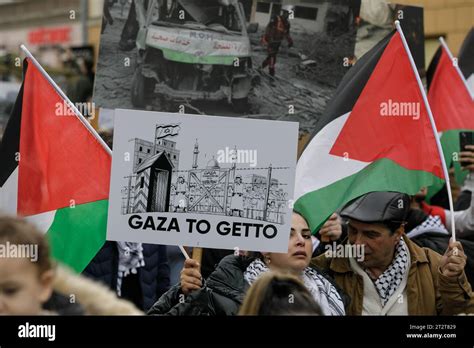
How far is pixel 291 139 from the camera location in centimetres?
423

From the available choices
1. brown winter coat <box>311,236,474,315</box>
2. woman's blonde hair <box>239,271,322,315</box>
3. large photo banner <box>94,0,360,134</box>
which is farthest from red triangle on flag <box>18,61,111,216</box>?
brown winter coat <box>311,236,474,315</box>

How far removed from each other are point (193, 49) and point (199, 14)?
0.57ft

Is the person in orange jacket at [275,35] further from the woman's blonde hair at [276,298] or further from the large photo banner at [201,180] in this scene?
the woman's blonde hair at [276,298]

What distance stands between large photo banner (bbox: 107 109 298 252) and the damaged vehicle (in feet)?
2.87

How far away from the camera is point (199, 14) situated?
514 cm

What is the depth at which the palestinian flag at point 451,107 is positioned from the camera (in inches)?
240

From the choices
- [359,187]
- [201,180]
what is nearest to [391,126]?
[359,187]

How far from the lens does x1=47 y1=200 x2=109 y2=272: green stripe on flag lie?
4.21 meters

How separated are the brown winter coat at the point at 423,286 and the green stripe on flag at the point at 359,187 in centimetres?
27

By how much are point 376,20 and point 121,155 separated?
84.1 inches

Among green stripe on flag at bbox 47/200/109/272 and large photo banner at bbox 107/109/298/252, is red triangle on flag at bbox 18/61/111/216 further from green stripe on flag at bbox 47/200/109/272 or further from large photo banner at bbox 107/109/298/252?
large photo banner at bbox 107/109/298/252

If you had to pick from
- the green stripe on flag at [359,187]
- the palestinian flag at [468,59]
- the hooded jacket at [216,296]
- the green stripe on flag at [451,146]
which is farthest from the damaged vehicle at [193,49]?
the palestinian flag at [468,59]
